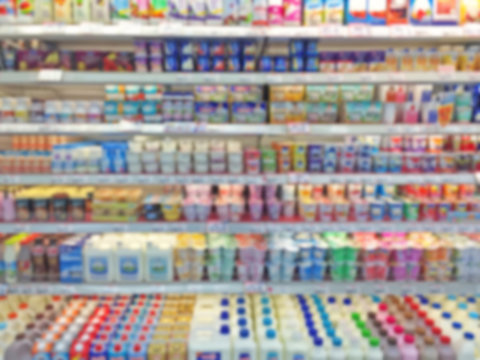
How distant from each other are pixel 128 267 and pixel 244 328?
833mm

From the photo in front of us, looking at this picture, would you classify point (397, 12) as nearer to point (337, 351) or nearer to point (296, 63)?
point (296, 63)

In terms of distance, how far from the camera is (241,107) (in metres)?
2.26

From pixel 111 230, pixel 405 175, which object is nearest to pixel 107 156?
pixel 111 230

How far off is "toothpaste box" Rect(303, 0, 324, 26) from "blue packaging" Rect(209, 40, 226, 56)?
1.69ft

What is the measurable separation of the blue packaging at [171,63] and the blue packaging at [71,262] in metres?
1.27

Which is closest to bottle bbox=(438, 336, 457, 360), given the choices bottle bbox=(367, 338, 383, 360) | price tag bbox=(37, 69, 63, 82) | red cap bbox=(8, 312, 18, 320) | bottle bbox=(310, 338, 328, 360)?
bottle bbox=(367, 338, 383, 360)

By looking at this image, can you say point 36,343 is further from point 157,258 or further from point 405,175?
point 405,175

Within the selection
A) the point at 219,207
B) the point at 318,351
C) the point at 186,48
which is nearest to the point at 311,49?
the point at 186,48

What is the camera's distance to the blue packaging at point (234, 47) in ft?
7.20

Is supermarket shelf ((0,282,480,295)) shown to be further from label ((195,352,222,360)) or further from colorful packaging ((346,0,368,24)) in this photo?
colorful packaging ((346,0,368,24))

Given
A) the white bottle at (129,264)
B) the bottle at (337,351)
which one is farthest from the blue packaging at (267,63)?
the bottle at (337,351)

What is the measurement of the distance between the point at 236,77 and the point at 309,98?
0.49m

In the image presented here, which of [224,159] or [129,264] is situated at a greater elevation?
[224,159]

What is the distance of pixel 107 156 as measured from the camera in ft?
7.61
